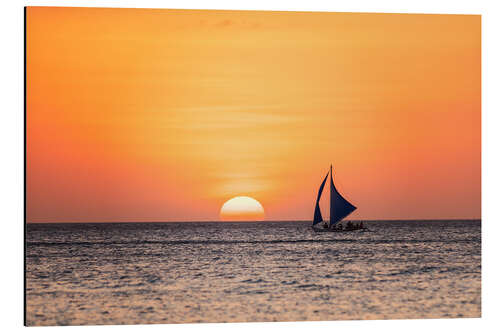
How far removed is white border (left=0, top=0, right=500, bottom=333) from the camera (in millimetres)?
6258

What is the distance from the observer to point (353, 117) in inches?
310

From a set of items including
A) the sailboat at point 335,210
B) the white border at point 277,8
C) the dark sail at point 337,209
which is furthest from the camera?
the dark sail at point 337,209

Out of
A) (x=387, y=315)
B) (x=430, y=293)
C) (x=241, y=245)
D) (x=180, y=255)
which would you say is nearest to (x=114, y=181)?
(x=387, y=315)

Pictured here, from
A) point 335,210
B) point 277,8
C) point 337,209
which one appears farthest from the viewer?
point 335,210

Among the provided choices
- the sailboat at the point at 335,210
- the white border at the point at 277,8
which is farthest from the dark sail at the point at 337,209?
the white border at the point at 277,8

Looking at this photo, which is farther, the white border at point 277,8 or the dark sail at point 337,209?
the dark sail at point 337,209

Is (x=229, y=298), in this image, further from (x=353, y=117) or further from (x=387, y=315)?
(x=353, y=117)

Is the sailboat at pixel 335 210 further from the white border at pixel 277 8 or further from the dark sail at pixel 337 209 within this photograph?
the white border at pixel 277 8

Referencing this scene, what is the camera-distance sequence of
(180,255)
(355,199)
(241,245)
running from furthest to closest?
(241,245) < (180,255) < (355,199)

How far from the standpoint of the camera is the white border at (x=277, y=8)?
6.26 metres

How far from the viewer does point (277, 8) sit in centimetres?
712

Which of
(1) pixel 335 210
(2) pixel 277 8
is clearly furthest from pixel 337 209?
(2) pixel 277 8

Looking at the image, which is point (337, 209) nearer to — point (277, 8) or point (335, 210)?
point (335, 210)

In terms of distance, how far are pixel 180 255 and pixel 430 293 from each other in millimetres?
11319
